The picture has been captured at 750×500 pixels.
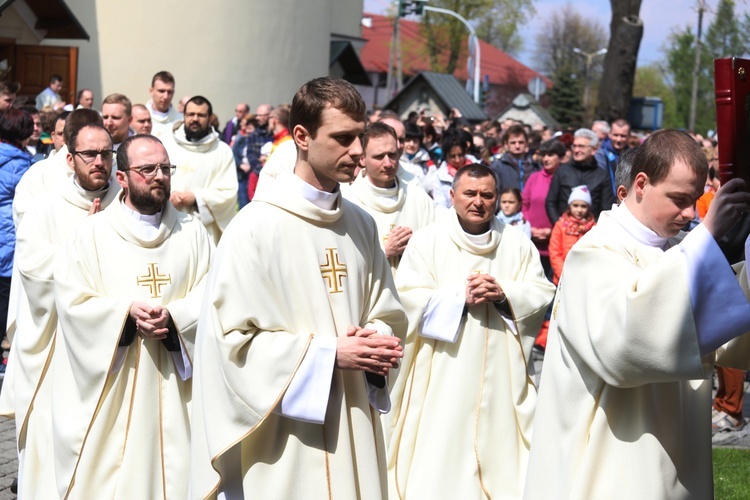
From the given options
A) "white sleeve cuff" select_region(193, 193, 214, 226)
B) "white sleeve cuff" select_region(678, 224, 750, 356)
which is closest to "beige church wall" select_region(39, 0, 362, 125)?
"white sleeve cuff" select_region(193, 193, 214, 226)

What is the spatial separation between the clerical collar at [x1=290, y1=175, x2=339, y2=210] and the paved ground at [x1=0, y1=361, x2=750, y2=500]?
3.79 m

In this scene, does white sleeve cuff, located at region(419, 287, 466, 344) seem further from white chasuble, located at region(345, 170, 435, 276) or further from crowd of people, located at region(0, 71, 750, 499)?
white chasuble, located at region(345, 170, 435, 276)

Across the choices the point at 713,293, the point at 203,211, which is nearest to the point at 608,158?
the point at 203,211

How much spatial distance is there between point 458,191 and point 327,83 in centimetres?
253

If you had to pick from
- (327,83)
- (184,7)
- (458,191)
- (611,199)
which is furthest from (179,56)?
(327,83)

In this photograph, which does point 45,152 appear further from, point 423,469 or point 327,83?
point 327,83

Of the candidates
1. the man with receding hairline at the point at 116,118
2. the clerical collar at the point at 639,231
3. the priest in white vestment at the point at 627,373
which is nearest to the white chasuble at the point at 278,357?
the priest in white vestment at the point at 627,373

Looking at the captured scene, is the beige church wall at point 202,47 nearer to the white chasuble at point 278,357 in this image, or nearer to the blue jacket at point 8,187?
the blue jacket at point 8,187

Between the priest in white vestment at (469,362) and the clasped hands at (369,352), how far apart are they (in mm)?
2427

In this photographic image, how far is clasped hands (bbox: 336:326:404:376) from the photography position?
413 centimetres

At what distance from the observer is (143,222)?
591cm

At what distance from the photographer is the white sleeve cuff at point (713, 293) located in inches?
132

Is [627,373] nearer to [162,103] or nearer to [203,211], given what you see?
[203,211]

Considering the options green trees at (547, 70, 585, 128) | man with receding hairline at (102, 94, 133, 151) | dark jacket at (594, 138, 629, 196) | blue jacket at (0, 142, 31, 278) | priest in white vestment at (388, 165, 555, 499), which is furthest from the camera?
green trees at (547, 70, 585, 128)
